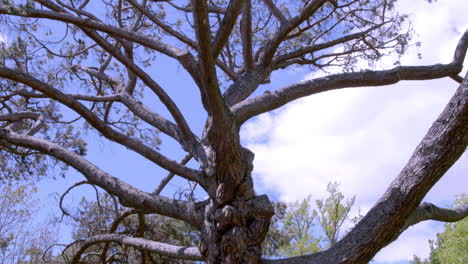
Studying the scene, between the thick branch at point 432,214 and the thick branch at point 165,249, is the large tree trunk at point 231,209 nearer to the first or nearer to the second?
the thick branch at point 165,249

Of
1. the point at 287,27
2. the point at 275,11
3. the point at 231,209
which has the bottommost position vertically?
the point at 231,209

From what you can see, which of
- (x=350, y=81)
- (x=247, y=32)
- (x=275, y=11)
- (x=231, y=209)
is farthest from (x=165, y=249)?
(x=275, y=11)

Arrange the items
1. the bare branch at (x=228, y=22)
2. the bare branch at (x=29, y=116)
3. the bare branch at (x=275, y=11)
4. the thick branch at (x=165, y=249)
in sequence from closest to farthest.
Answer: the bare branch at (x=228, y=22)
the thick branch at (x=165, y=249)
the bare branch at (x=29, y=116)
the bare branch at (x=275, y=11)

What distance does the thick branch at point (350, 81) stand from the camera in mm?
4398

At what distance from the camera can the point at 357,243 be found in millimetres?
3012

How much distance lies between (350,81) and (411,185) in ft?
5.78

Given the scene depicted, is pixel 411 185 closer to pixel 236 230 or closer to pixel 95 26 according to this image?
pixel 236 230

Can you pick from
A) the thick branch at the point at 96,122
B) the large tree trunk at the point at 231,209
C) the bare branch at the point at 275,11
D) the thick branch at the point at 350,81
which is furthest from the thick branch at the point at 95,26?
the bare branch at the point at 275,11

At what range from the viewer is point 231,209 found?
3584mm

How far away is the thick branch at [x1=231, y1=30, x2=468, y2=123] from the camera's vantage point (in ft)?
14.4

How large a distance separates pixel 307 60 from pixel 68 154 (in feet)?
13.1

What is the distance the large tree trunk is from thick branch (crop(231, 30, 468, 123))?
2.53ft

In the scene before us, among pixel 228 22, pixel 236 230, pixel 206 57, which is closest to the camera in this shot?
pixel 206 57

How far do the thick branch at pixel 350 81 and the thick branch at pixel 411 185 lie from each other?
155 centimetres
